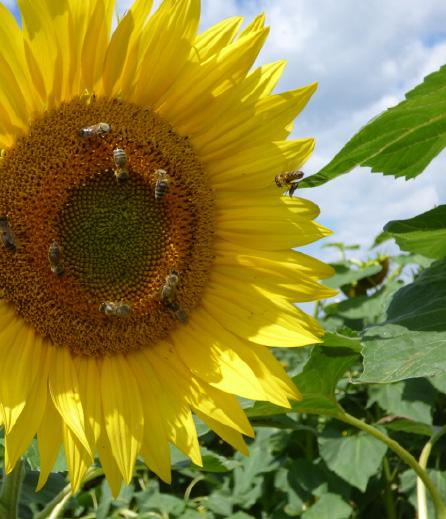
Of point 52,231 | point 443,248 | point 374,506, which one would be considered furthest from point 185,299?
point 374,506

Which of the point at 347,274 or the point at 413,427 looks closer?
the point at 413,427

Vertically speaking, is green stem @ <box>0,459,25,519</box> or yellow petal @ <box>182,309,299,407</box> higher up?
yellow petal @ <box>182,309,299,407</box>

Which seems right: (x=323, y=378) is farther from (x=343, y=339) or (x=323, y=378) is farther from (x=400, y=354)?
(x=400, y=354)

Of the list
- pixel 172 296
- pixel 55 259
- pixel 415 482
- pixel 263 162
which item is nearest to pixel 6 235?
pixel 55 259

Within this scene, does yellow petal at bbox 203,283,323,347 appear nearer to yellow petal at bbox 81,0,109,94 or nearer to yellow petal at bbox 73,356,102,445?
yellow petal at bbox 73,356,102,445

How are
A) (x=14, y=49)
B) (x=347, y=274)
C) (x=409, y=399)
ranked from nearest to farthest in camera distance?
(x=14, y=49) < (x=409, y=399) < (x=347, y=274)

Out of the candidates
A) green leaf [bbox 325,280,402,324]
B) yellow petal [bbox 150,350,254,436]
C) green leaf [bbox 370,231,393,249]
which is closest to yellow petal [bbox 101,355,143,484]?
yellow petal [bbox 150,350,254,436]

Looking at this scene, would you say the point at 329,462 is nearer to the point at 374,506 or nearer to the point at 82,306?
the point at 374,506

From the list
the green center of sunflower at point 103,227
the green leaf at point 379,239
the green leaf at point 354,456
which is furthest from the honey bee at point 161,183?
the green leaf at point 379,239
